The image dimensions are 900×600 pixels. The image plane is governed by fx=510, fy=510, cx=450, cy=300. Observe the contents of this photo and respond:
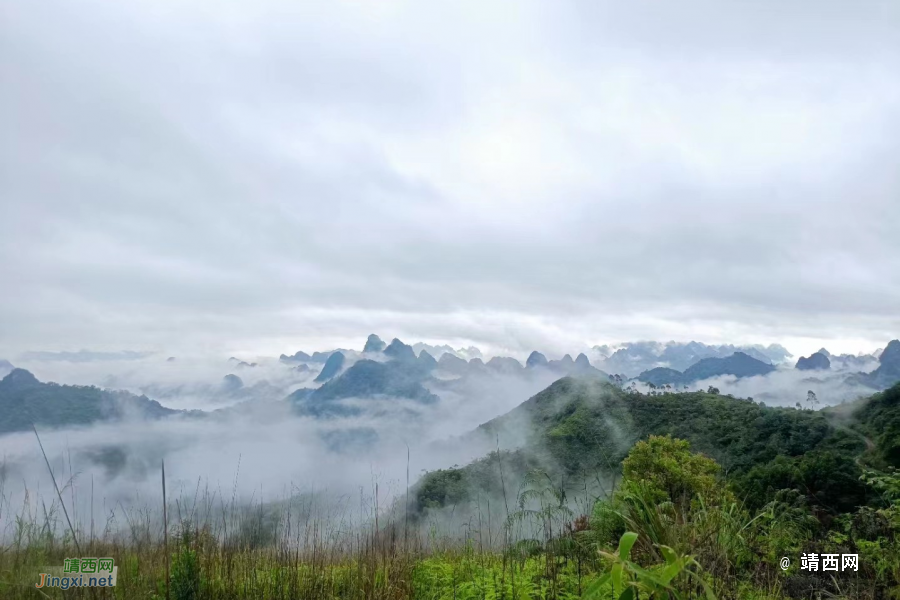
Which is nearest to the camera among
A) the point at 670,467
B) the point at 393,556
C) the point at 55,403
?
the point at 393,556

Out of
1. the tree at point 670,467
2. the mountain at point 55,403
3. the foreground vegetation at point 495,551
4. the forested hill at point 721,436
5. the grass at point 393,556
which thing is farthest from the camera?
the mountain at point 55,403

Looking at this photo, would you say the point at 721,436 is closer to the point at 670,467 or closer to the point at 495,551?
the point at 670,467

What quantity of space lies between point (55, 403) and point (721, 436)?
5202 inches

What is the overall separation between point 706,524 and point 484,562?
2.23 meters

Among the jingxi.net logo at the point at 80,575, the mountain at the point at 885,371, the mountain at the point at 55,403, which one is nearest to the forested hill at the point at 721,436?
the jingxi.net logo at the point at 80,575

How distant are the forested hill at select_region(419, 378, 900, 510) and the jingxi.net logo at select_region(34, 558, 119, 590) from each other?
1124 centimetres

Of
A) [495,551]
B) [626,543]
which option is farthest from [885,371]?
[626,543]

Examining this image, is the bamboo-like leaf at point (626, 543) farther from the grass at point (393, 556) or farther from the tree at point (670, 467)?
the tree at point (670, 467)

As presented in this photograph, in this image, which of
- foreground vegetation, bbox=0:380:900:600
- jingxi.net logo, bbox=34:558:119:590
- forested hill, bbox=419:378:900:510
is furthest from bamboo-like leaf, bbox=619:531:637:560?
forested hill, bbox=419:378:900:510

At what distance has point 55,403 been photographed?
370ft

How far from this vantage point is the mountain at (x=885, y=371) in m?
141

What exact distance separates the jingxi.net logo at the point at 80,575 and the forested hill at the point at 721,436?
1124 centimetres

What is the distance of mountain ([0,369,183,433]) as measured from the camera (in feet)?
333

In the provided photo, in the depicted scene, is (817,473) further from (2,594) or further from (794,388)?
(794,388)
